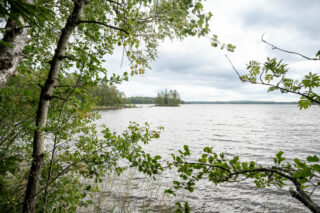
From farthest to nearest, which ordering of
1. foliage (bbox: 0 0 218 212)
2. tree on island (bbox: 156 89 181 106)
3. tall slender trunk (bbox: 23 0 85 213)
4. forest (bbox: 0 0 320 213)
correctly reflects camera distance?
tree on island (bbox: 156 89 181 106)
tall slender trunk (bbox: 23 0 85 213)
foliage (bbox: 0 0 218 212)
forest (bbox: 0 0 320 213)

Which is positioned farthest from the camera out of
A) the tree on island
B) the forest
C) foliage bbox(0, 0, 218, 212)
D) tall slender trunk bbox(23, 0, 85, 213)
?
the tree on island

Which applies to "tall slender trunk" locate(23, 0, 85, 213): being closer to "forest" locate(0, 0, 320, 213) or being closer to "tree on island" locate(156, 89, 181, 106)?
"forest" locate(0, 0, 320, 213)

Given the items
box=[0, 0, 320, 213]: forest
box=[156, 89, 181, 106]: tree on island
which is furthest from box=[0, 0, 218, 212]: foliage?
box=[156, 89, 181, 106]: tree on island

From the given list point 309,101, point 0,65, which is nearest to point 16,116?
point 0,65

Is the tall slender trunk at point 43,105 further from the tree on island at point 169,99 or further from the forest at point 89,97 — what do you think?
the tree on island at point 169,99

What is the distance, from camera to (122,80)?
284 centimetres

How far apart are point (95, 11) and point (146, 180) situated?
8186 millimetres

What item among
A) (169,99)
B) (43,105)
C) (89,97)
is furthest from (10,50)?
(169,99)

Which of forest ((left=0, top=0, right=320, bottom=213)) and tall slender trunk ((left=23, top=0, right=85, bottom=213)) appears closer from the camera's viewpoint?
forest ((left=0, top=0, right=320, bottom=213))

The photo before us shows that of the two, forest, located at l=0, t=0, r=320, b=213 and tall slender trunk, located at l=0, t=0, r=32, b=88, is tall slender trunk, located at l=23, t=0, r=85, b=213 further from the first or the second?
tall slender trunk, located at l=0, t=0, r=32, b=88

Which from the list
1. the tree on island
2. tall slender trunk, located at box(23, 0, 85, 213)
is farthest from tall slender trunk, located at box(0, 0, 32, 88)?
the tree on island

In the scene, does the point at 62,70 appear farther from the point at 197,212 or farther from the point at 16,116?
the point at 197,212

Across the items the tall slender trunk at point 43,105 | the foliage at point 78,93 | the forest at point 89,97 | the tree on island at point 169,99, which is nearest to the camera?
the forest at point 89,97

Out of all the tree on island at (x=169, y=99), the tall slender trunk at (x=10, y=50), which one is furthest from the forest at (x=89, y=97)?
the tree on island at (x=169, y=99)
